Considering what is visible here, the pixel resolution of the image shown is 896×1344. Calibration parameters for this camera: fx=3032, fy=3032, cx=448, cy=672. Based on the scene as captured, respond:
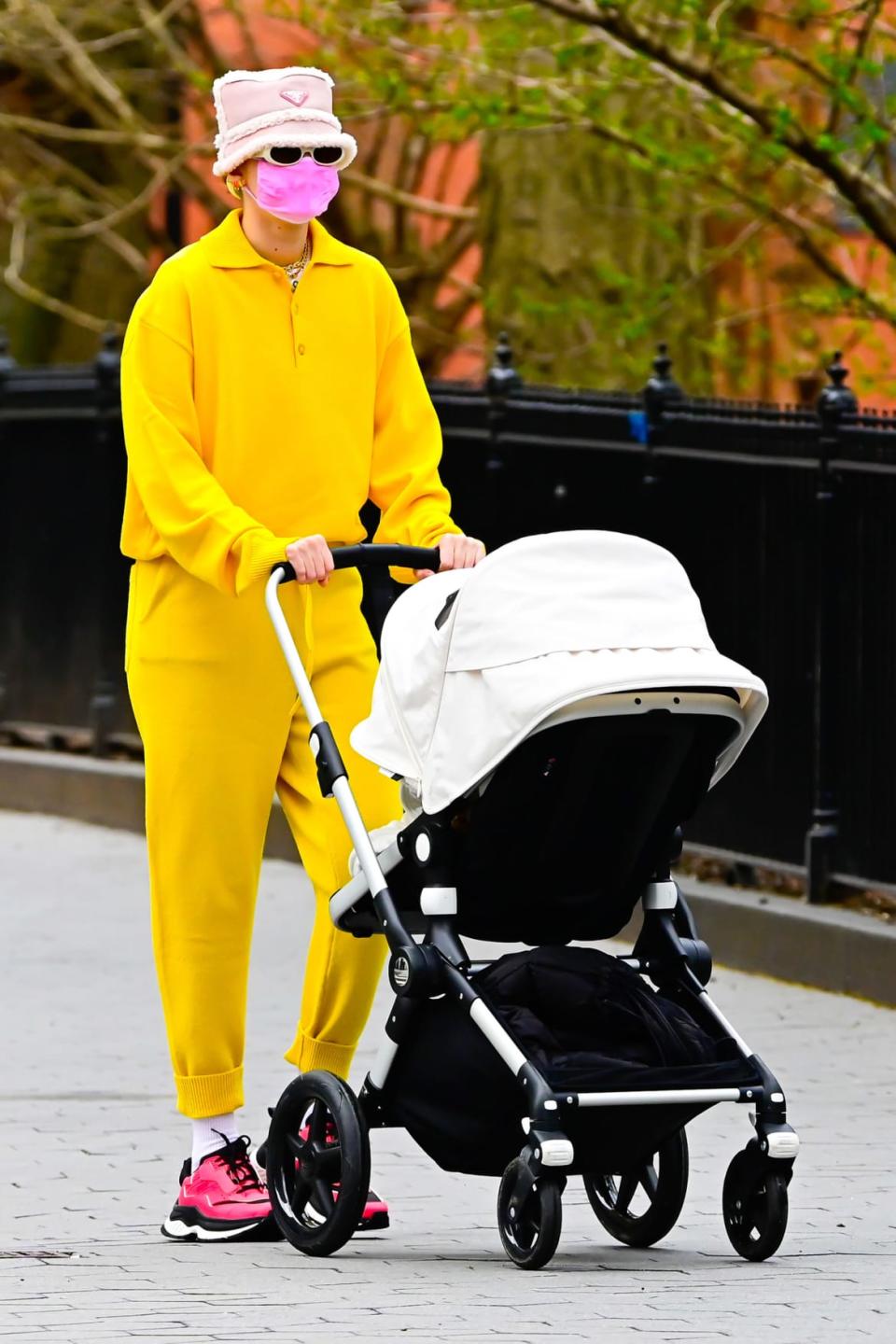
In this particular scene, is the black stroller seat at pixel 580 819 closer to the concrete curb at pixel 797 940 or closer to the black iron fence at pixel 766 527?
the concrete curb at pixel 797 940

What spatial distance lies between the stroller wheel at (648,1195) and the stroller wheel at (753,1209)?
0.46 feet

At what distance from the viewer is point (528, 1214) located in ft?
17.1

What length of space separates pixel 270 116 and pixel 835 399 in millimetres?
3529

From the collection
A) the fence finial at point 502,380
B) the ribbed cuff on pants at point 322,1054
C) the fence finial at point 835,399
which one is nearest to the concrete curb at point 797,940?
the fence finial at point 835,399

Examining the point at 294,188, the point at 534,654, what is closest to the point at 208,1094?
the point at 534,654

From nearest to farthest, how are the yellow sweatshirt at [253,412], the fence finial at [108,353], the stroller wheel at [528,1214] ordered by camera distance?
the stroller wheel at [528,1214] → the yellow sweatshirt at [253,412] → the fence finial at [108,353]

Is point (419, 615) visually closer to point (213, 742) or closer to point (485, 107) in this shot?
point (213, 742)

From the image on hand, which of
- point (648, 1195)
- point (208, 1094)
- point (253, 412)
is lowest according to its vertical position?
point (648, 1195)

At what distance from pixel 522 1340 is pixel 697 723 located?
116cm

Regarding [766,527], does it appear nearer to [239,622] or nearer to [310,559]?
[239,622]

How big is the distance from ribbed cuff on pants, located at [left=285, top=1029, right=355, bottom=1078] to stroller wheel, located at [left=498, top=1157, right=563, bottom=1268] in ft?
2.21

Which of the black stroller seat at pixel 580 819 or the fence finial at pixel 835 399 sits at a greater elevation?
the fence finial at pixel 835 399

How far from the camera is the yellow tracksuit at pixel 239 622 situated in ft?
18.8

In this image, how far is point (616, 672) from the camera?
511 cm
